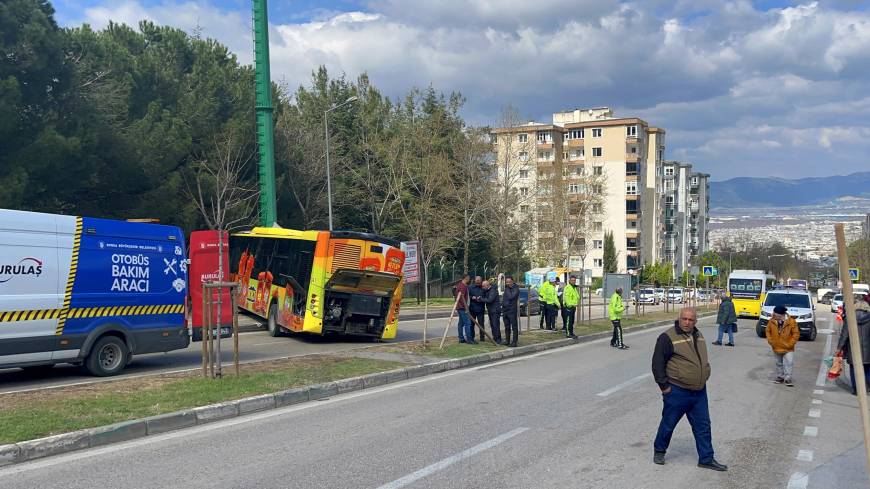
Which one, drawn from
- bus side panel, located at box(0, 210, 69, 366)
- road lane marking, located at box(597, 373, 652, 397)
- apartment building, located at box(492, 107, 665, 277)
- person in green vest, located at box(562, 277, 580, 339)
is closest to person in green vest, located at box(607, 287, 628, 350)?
person in green vest, located at box(562, 277, 580, 339)

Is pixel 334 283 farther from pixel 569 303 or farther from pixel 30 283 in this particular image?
pixel 30 283

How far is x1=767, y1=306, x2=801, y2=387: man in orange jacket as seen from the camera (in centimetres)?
1338

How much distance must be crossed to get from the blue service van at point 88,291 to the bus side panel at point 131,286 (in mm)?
17

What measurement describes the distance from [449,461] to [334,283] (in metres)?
11.4

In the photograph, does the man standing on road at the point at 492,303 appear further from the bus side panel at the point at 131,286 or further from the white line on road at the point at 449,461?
the white line on road at the point at 449,461

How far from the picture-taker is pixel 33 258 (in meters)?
11.1

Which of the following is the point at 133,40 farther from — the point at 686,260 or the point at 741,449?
the point at 686,260

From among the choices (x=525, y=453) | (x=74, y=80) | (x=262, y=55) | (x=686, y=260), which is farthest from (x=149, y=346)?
(x=686, y=260)

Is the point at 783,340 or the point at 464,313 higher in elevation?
the point at 464,313

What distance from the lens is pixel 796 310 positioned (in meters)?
26.1

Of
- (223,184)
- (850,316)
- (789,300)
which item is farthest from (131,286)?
(789,300)

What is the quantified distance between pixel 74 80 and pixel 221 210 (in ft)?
27.2

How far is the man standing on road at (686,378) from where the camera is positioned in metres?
6.95

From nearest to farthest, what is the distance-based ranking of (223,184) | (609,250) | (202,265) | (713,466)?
(713,466) → (202,265) → (223,184) → (609,250)
